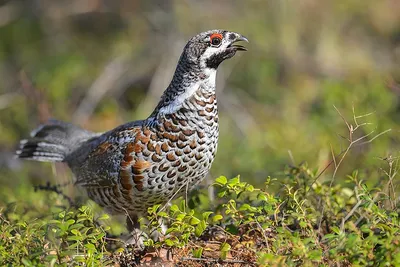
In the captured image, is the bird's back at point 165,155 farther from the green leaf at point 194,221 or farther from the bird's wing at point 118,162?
the green leaf at point 194,221

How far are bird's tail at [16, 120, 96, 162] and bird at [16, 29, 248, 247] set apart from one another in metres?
1.22

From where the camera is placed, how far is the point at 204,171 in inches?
163

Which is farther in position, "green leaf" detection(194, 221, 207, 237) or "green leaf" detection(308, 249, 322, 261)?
"green leaf" detection(194, 221, 207, 237)

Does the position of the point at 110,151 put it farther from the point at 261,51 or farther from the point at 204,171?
the point at 261,51

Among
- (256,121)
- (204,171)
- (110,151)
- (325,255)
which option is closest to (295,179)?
(204,171)

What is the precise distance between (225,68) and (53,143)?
4140 mm

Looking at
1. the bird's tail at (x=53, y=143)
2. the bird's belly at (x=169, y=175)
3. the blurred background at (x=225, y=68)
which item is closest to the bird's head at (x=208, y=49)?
the bird's belly at (x=169, y=175)

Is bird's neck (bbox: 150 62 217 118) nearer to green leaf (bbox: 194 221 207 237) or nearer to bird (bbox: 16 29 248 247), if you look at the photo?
bird (bbox: 16 29 248 247)

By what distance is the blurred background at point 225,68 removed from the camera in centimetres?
756

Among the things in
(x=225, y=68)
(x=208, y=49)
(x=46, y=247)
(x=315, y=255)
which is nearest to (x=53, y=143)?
(x=208, y=49)

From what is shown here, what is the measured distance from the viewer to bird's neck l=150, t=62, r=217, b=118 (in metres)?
4.13

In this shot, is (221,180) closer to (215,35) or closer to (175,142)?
(175,142)

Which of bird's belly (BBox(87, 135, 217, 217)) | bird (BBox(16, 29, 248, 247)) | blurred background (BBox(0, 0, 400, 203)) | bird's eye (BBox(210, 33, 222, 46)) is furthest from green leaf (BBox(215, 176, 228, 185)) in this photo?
blurred background (BBox(0, 0, 400, 203))

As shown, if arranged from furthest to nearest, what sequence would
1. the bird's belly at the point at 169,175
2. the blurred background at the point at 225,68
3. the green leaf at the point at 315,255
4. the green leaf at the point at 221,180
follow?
the blurred background at the point at 225,68, the bird's belly at the point at 169,175, the green leaf at the point at 221,180, the green leaf at the point at 315,255
